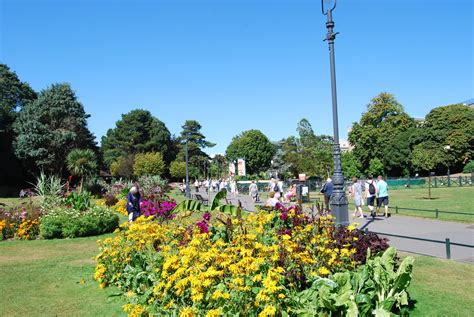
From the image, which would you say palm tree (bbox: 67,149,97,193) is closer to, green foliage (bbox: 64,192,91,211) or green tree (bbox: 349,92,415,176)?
green foliage (bbox: 64,192,91,211)

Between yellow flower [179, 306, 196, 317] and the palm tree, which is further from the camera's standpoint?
the palm tree

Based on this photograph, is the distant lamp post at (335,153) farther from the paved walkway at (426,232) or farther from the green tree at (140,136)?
the green tree at (140,136)

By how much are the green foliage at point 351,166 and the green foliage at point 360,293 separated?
58.8 metres

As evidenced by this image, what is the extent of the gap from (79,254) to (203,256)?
680 centimetres

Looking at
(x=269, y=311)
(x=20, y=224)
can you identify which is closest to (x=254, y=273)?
(x=269, y=311)

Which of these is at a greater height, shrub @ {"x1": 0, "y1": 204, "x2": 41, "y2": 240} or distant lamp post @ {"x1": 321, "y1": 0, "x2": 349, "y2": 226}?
distant lamp post @ {"x1": 321, "y1": 0, "x2": 349, "y2": 226}

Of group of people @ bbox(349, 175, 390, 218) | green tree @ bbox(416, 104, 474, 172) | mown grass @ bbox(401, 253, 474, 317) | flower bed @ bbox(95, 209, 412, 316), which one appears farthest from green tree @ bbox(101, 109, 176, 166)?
mown grass @ bbox(401, 253, 474, 317)

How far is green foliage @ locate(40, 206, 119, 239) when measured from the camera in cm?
1228

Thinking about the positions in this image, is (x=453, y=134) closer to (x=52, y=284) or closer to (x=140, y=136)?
(x=140, y=136)

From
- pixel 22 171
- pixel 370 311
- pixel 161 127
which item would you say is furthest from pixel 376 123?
pixel 370 311

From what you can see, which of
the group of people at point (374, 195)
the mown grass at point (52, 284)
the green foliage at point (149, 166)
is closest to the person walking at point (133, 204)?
the mown grass at point (52, 284)

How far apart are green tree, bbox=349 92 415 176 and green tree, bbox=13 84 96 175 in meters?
46.3

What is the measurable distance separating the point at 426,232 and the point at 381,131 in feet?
191

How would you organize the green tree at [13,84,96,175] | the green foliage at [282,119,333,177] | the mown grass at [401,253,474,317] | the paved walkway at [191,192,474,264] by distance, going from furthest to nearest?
1. the green foliage at [282,119,333,177]
2. the green tree at [13,84,96,175]
3. the paved walkway at [191,192,474,264]
4. the mown grass at [401,253,474,317]
